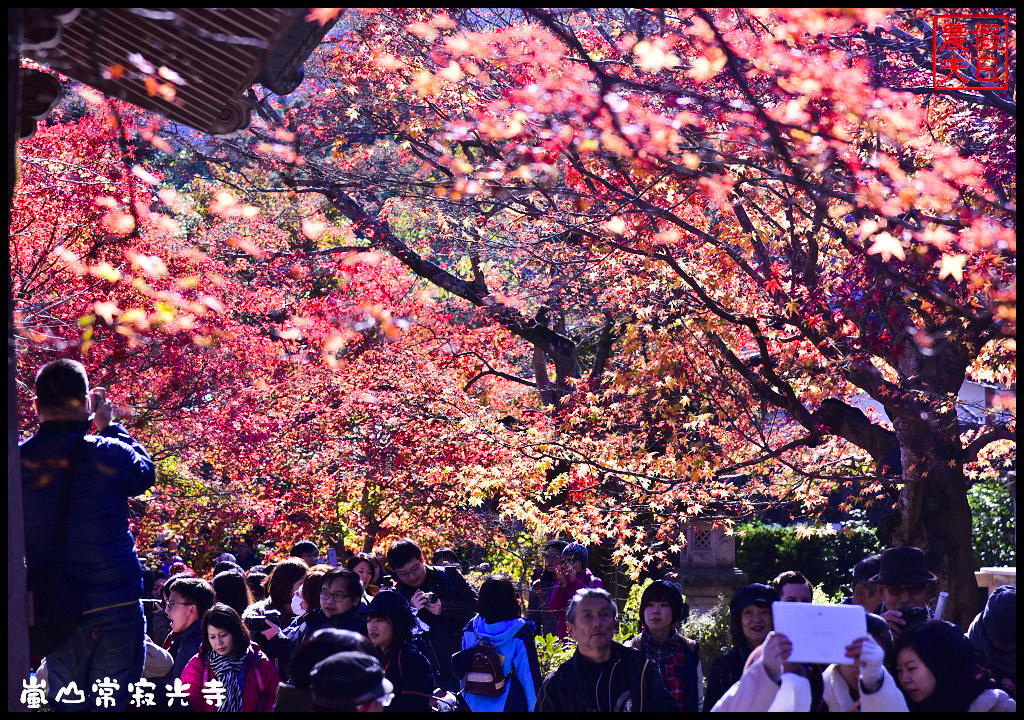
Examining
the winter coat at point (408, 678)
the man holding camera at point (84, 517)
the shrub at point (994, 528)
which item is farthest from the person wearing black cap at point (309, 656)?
the shrub at point (994, 528)

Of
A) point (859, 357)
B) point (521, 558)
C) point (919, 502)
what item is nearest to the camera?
point (859, 357)

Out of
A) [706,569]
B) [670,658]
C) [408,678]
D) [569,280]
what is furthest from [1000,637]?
[706,569]

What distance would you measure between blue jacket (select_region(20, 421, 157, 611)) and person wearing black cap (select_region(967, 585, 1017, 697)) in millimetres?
4118

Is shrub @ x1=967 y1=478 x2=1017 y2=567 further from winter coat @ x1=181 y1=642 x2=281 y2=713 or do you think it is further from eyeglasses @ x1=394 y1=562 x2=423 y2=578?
winter coat @ x1=181 y1=642 x2=281 y2=713

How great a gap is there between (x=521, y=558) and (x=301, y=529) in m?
3.93

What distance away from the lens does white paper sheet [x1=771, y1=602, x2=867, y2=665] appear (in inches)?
140

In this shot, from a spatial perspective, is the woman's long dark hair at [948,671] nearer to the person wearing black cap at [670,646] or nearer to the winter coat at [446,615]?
the person wearing black cap at [670,646]

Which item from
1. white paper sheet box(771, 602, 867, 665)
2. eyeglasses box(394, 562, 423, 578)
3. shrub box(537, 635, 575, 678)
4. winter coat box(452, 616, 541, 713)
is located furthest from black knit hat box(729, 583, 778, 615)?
shrub box(537, 635, 575, 678)

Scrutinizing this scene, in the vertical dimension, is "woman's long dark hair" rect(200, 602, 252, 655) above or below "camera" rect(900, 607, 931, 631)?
above

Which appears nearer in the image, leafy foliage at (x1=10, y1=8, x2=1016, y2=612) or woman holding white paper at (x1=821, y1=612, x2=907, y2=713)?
woman holding white paper at (x1=821, y1=612, x2=907, y2=713)

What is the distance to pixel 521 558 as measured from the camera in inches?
664

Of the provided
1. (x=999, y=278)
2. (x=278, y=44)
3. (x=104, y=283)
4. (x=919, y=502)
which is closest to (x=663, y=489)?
(x=919, y=502)

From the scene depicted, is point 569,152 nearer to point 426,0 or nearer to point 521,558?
point 426,0

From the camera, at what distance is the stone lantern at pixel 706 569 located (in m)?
14.8
